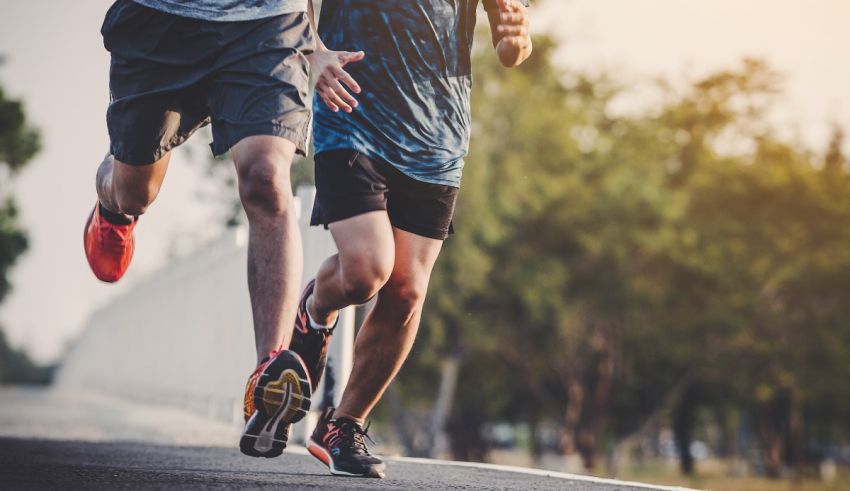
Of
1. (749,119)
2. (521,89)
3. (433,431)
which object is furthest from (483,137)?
(749,119)

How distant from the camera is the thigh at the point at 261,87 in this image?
3.41 m

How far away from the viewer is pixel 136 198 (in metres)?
4.04

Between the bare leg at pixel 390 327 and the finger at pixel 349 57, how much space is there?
64 cm

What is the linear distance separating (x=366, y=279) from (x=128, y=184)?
861mm

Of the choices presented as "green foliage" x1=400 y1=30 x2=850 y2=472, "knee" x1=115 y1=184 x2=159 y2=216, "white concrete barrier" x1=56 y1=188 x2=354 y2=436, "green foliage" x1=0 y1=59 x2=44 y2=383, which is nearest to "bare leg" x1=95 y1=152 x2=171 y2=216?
"knee" x1=115 y1=184 x2=159 y2=216

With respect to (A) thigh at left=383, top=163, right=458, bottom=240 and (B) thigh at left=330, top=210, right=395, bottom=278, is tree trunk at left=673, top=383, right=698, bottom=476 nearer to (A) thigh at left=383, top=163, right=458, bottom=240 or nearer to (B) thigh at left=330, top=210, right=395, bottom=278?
(A) thigh at left=383, top=163, right=458, bottom=240

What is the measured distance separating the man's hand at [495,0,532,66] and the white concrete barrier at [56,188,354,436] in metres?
2.77

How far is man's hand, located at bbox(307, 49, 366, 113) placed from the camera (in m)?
3.77

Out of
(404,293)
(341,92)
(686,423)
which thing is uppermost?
(686,423)

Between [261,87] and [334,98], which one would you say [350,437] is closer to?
[334,98]

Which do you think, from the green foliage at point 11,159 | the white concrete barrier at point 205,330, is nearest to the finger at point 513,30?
the white concrete barrier at point 205,330

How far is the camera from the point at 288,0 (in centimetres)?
355

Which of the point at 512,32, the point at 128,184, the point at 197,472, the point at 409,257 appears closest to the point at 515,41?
the point at 512,32

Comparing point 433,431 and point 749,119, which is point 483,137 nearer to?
point 433,431
